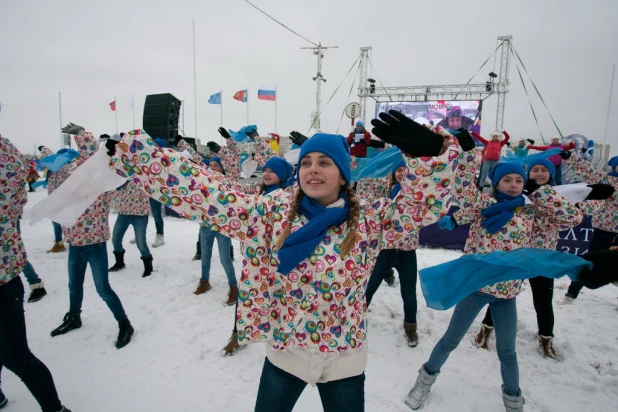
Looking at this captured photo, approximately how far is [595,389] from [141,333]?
497cm

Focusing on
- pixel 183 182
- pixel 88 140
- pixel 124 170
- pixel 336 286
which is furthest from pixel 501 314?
pixel 88 140

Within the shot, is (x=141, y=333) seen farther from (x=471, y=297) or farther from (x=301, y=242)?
(x=471, y=297)

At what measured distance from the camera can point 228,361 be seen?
3287mm

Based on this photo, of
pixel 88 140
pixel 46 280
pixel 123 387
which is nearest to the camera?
pixel 123 387

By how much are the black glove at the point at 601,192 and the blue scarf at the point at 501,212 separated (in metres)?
0.73

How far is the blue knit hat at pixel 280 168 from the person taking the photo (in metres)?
3.54

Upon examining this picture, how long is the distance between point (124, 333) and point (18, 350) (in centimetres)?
143

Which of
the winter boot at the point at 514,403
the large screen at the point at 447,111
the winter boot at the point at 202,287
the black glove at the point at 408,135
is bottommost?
the winter boot at the point at 202,287

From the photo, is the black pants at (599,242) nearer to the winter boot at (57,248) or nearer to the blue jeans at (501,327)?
the blue jeans at (501,327)

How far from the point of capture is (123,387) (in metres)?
2.89

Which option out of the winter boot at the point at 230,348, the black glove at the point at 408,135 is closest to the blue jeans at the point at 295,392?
the black glove at the point at 408,135

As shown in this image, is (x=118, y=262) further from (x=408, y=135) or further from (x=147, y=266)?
(x=408, y=135)

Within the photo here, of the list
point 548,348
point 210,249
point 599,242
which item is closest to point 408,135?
point 548,348

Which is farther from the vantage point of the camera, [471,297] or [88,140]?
[88,140]
